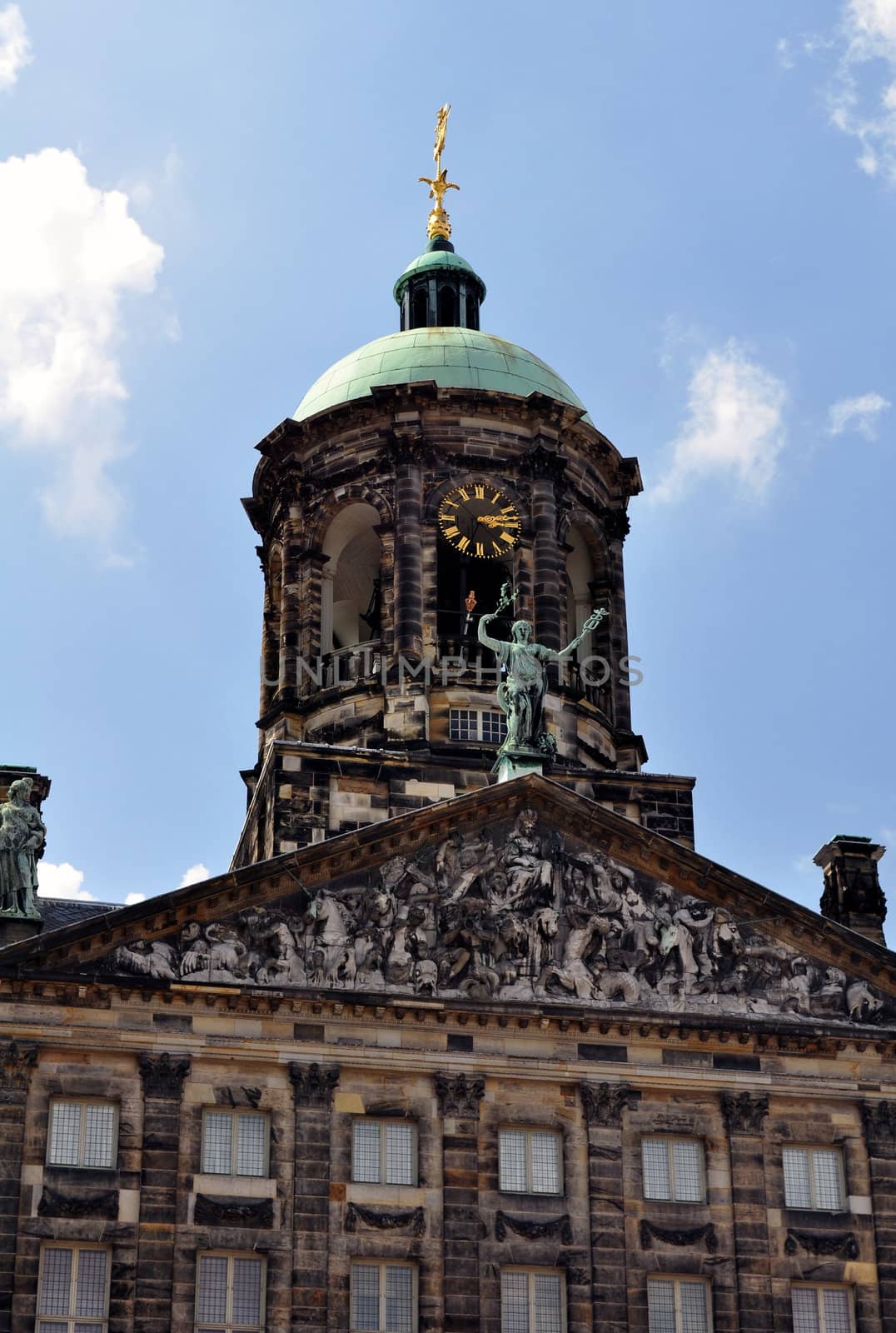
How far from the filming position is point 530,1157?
42906 mm

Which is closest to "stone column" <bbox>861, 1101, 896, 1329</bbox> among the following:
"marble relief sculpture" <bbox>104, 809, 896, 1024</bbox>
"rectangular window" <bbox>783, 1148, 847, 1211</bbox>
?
"rectangular window" <bbox>783, 1148, 847, 1211</bbox>

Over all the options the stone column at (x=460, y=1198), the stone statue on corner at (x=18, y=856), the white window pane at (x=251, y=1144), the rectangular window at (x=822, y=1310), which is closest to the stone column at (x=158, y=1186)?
the white window pane at (x=251, y=1144)

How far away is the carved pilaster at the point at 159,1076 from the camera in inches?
1651

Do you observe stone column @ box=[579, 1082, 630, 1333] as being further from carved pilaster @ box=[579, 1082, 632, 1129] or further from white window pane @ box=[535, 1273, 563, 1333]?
white window pane @ box=[535, 1273, 563, 1333]

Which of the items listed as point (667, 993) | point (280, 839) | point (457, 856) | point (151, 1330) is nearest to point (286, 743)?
point (280, 839)

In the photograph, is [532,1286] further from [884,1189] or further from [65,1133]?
[65,1133]

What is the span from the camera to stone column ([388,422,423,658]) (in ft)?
165

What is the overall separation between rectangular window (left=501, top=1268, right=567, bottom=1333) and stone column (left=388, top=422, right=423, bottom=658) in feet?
39.8

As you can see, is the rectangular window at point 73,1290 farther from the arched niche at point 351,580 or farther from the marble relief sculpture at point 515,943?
the arched niche at point 351,580

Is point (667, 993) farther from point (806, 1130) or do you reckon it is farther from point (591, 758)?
point (591, 758)

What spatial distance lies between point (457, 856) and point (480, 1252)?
20.2 ft

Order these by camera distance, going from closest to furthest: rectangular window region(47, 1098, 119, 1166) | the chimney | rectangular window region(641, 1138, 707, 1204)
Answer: rectangular window region(47, 1098, 119, 1166) < rectangular window region(641, 1138, 707, 1204) < the chimney

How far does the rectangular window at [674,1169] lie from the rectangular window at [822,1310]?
6.76 ft

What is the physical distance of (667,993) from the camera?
4419cm
